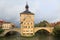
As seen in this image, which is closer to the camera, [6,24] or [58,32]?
[58,32]

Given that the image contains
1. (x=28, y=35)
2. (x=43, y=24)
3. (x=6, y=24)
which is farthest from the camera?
(x=6, y=24)

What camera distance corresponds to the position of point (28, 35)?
3287 inches

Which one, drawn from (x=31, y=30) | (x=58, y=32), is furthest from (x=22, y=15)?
(x=58, y=32)

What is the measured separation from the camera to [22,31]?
86125 mm

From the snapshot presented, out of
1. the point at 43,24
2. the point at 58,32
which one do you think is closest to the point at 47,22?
the point at 43,24

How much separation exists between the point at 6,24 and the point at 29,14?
3637 centimetres

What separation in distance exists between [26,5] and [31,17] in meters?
5.04

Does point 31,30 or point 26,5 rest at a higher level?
point 26,5

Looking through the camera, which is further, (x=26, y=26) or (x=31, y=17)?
(x=31, y=17)

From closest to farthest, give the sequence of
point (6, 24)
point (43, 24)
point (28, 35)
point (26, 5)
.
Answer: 1. point (28, 35)
2. point (26, 5)
3. point (43, 24)
4. point (6, 24)

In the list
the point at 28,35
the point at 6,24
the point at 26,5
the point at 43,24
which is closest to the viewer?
the point at 28,35

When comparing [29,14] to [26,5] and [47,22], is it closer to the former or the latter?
[26,5]

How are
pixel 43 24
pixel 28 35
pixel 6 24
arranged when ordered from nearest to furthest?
1. pixel 28 35
2. pixel 43 24
3. pixel 6 24

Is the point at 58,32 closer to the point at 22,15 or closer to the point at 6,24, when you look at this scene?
the point at 22,15
